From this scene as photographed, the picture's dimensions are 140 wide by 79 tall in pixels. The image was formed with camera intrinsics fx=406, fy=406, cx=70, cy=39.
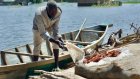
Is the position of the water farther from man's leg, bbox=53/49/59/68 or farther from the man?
the man

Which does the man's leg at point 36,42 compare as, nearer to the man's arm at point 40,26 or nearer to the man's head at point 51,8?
the man's arm at point 40,26

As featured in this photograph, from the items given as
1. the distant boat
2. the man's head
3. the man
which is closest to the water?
the man

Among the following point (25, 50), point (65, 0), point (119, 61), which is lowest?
point (65, 0)

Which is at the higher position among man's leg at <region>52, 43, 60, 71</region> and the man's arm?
the man's arm

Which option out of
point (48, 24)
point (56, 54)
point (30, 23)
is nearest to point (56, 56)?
point (56, 54)

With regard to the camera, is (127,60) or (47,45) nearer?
(127,60)

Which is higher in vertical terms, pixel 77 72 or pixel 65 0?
pixel 77 72

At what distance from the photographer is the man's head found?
39.1ft

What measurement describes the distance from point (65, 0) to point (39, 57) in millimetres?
151240

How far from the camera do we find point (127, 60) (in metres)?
10.6

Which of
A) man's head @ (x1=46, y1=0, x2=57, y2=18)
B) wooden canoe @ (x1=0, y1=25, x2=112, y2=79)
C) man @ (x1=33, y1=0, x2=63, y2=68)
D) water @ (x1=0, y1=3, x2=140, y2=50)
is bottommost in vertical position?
water @ (x1=0, y1=3, x2=140, y2=50)

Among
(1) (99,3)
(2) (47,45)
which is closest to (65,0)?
(1) (99,3)

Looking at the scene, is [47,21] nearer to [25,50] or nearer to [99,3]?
[25,50]

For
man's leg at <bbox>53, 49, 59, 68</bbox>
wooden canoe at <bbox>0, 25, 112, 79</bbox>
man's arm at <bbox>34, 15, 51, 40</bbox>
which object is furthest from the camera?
man's leg at <bbox>53, 49, 59, 68</bbox>
